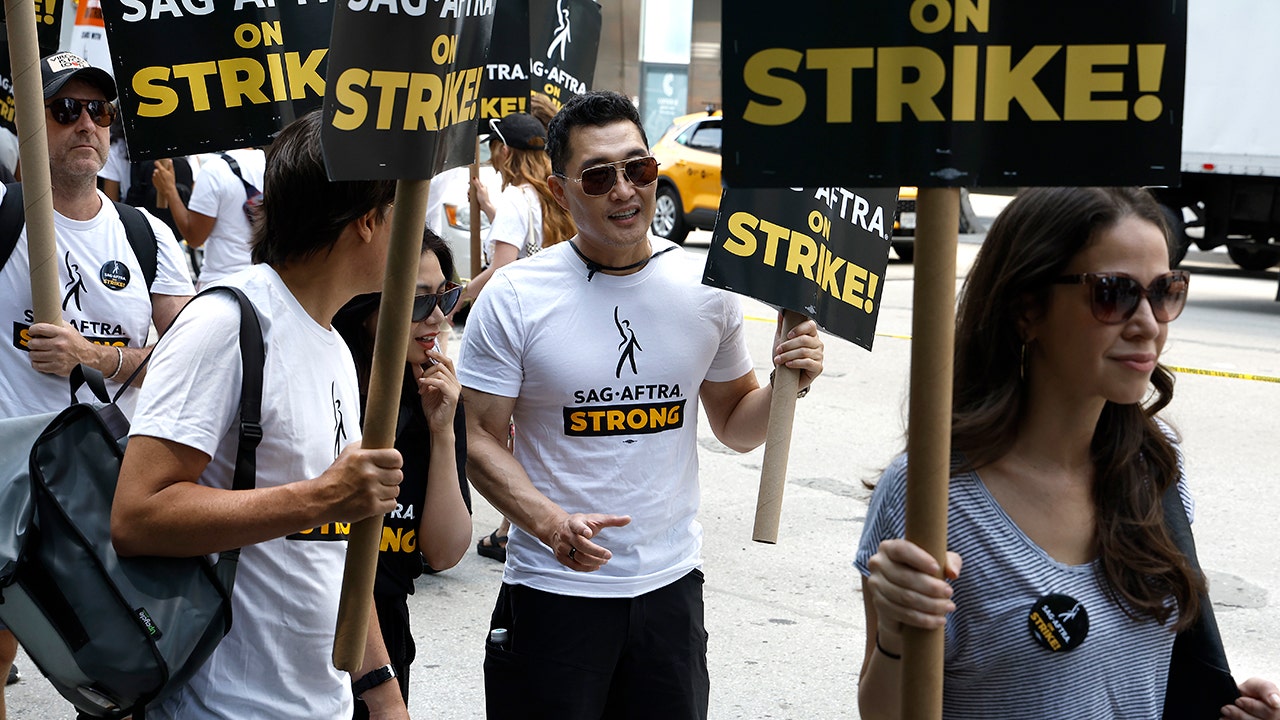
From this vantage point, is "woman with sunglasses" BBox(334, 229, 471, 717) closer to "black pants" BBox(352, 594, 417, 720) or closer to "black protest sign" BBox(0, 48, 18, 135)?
"black pants" BBox(352, 594, 417, 720)

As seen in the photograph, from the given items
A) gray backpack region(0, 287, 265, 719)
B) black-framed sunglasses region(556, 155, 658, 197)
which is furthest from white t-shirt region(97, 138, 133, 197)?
gray backpack region(0, 287, 265, 719)

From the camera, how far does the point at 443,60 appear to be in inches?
98.1

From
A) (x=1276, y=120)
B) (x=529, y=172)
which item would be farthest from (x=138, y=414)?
(x=1276, y=120)

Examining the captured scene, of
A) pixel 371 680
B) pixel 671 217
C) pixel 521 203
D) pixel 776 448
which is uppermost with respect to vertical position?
pixel 521 203

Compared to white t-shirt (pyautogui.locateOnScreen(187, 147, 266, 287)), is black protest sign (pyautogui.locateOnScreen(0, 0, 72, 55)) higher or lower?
higher

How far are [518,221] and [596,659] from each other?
355 cm

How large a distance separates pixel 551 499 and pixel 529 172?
3598 millimetres

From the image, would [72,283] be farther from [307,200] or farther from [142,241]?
[307,200]

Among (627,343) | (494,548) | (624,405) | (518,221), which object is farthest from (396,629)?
(518,221)

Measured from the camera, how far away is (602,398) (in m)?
3.46

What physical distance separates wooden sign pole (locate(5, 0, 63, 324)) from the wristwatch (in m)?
1.39

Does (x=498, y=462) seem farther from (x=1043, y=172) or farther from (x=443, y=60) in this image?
(x=1043, y=172)

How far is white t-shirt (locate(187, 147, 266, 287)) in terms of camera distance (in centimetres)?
727

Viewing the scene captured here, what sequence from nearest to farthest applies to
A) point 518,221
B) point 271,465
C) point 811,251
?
1. point 271,465
2. point 811,251
3. point 518,221
